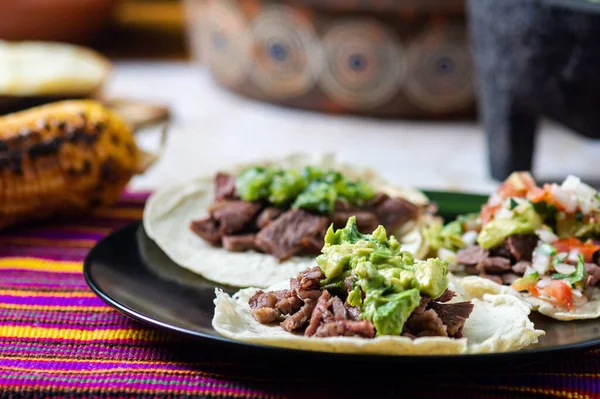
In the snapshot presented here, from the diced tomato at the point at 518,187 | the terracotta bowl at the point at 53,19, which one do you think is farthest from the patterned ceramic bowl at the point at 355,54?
the diced tomato at the point at 518,187

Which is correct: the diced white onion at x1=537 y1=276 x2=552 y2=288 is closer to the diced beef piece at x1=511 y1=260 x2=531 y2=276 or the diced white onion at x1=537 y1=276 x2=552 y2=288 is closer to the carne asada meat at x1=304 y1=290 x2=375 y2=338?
the diced beef piece at x1=511 y1=260 x2=531 y2=276

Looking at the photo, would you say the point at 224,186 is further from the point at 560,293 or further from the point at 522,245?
the point at 560,293

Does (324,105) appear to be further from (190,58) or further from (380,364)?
(380,364)

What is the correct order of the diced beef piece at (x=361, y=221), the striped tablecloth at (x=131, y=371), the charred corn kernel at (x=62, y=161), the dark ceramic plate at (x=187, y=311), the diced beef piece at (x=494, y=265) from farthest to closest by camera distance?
the charred corn kernel at (x=62, y=161), the diced beef piece at (x=361, y=221), the diced beef piece at (x=494, y=265), the striped tablecloth at (x=131, y=371), the dark ceramic plate at (x=187, y=311)

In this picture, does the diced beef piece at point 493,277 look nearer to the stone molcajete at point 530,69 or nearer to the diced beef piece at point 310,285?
the diced beef piece at point 310,285

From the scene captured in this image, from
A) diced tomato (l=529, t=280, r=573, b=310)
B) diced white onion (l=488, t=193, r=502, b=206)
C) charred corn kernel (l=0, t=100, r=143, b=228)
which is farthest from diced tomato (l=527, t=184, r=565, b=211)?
charred corn kernel (l=0, t=100, r=143, b=228)

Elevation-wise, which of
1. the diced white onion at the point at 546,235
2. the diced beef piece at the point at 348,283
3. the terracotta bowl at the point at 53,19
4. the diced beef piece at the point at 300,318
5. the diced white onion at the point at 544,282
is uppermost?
the diced beef piece at the point at 348,283
